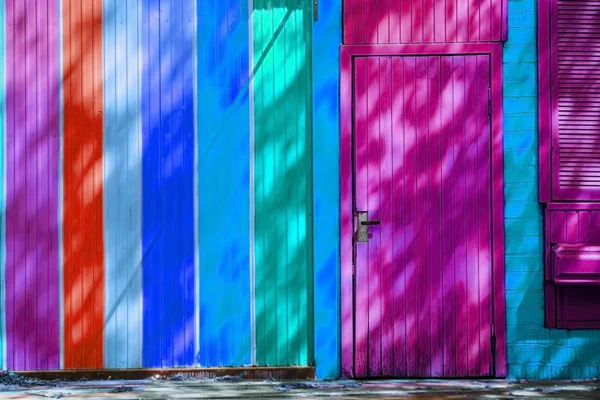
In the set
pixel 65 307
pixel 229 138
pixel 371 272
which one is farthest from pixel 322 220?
pixel 65 307

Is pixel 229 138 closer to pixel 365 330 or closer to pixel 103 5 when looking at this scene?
pixel 103 5

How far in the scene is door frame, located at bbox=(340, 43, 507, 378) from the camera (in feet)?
18.3

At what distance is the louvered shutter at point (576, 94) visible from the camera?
5.61 m

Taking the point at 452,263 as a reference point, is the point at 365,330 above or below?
below

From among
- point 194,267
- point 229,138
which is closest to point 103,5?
point 229,138

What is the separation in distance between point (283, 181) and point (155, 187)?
90cm

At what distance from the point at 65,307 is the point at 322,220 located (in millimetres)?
1889

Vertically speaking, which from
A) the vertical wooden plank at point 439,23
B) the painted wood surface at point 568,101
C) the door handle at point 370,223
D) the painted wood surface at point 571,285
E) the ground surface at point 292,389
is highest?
the vertical wooden plank at point 439,23

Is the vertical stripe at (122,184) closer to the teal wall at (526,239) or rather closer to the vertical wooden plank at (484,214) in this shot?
the vertical wooden plank at (484,214)

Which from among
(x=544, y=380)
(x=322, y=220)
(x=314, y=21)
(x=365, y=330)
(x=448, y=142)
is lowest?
(x=544, y=380)

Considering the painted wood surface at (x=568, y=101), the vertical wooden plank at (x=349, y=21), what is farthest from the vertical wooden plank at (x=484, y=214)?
the vertical wooden plank at (x=349, y=21)

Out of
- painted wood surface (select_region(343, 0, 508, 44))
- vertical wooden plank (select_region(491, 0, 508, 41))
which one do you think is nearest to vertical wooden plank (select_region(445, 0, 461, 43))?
painted wood surface (select_region(343, 0, 508, 44))

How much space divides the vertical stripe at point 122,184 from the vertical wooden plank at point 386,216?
5.60 feet

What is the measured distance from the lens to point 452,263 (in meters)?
5.59
